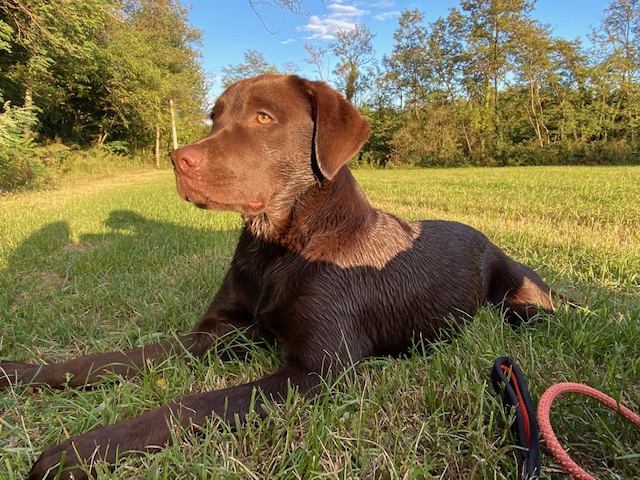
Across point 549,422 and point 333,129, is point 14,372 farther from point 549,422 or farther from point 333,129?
point 549,422

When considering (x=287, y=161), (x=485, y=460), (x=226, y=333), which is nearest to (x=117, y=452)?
(x=226, y=333)

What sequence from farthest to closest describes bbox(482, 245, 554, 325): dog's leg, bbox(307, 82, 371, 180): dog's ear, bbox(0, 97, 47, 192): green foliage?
bbox(0, 97, 47, 192): green foliage, bbox(482, 245, 554, 325): dog's leg, bbox(307, 82, 371, 180): dog's ear

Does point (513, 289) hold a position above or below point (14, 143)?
below

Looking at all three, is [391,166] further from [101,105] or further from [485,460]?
[485,460]

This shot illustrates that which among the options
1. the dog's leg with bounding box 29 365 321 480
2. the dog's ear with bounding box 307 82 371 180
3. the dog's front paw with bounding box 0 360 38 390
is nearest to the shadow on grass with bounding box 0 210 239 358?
the dog's front paw with bounding box 0 360 38 390

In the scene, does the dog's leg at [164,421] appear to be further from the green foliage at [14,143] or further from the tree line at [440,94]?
the tree line at [440,94]

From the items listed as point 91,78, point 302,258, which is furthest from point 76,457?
→ point 91,78

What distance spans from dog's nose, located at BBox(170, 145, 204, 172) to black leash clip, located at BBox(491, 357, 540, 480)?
5.01 ft

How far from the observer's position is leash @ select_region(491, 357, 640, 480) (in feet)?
3.96

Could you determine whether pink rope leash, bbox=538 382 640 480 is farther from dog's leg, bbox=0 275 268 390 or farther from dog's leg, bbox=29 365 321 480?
dog's leg, bbox=0 275 268 390

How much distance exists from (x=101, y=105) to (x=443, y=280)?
2972 cm

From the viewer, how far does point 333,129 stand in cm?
219

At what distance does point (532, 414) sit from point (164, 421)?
1.21 m

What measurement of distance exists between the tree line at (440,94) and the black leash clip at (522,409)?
774 inches
